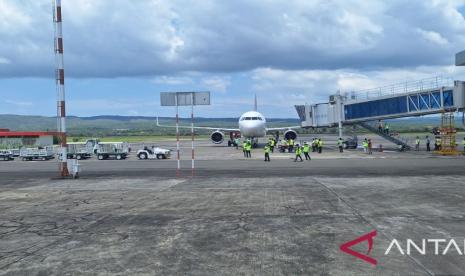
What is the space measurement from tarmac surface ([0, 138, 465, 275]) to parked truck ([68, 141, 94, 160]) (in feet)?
80.8

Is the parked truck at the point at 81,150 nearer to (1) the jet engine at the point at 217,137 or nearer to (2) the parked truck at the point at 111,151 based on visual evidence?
(2) the parked truck at the point at 111,151

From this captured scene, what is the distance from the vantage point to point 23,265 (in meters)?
8.13

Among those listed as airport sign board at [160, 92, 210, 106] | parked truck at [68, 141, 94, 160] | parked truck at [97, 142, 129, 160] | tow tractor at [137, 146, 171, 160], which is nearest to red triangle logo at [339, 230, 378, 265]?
airport sign board at [160, 92, 210, 106]

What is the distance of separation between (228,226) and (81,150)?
37.7 meters

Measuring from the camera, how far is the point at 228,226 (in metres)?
11.2

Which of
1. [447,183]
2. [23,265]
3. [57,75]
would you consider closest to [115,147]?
[57,75]

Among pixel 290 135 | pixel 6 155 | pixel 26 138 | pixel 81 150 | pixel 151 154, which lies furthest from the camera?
pixel 26 138

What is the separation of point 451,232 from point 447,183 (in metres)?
10.2

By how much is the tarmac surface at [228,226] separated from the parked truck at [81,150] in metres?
24.6

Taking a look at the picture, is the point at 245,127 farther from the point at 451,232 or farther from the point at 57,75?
the point at 451,232

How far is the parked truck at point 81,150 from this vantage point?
4478cm

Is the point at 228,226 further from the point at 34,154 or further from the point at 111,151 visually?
the point at 34,154

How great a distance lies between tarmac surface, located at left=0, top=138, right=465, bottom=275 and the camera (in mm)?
7902

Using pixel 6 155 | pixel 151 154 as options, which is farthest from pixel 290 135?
pixel 6 155
